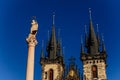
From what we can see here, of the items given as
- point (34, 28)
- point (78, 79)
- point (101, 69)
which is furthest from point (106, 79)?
point (34, 28)

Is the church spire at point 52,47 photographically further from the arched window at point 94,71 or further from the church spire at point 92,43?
the arched window at point 94,71

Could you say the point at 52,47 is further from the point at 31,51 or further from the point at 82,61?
the point at 31,51

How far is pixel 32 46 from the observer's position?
57.8 ft

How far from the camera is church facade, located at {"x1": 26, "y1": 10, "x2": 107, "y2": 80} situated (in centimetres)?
4347

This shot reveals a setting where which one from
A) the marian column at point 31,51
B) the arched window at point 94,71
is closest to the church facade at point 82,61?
the arched window at point 94,71

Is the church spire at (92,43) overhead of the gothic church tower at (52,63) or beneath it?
overhead

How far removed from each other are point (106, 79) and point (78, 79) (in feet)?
14.7

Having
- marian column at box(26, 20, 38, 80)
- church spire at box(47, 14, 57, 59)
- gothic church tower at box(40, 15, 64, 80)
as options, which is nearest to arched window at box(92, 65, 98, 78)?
gothic church tower at box(40, 15, 64, 80)

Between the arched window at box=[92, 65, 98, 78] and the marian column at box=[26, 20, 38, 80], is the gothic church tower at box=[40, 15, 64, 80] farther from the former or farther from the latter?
the marian column at box=[26, 20, 38, 80]

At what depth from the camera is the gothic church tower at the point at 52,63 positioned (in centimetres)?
4488

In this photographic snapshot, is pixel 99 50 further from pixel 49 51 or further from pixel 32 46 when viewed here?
pixel 32 46

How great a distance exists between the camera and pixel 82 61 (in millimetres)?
44469

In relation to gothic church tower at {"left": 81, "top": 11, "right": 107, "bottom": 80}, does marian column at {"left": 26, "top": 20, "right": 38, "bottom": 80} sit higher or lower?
lower

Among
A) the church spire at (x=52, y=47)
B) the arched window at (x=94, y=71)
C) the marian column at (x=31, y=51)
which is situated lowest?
the marian column at (x=31, y=51)
